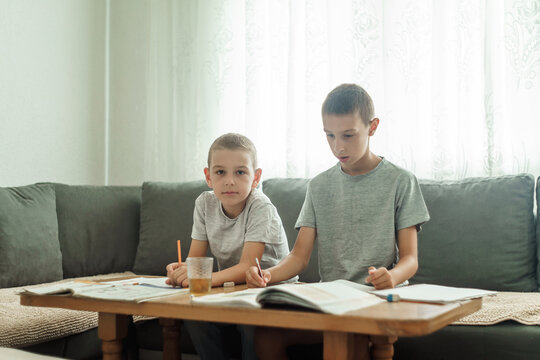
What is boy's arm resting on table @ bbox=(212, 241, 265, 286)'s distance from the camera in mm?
1551

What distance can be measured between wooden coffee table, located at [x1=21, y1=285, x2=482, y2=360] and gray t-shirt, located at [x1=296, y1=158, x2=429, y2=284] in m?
0.50

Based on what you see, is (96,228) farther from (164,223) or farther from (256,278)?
(256,278)

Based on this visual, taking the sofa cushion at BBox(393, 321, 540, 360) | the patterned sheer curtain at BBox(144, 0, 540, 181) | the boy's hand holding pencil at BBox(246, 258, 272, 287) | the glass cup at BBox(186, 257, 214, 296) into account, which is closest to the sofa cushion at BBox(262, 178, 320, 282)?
the patterned sheer curtain at BBox(144, 0, 540, 181)

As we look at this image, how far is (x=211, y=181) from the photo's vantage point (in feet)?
6.18

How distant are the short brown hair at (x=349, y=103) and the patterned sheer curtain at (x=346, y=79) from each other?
984 millimetres

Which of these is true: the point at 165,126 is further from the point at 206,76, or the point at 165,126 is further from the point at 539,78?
the point at 539,78

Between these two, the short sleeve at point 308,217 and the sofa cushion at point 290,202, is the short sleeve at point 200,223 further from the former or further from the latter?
the sofa cushion at point 290,202

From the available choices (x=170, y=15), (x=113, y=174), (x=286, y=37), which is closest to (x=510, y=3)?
(x=286, y=37)

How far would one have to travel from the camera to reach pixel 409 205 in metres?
1.68

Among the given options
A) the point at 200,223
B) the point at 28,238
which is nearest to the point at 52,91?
the point at 28,238

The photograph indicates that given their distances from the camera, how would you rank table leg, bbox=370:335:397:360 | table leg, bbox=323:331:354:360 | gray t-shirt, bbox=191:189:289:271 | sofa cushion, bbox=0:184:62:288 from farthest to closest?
1. sofa cushion, bbox=0:184:62:288
2. gray t-shirt, bbox=191:189:289:271
3. table leg, bbox=370:335:397:360
4. table leg, bbox=323:331:354:360

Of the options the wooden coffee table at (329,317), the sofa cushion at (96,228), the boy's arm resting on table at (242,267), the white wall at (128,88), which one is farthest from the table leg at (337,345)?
the white wall at (128,88)

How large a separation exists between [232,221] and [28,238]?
3.40 ft

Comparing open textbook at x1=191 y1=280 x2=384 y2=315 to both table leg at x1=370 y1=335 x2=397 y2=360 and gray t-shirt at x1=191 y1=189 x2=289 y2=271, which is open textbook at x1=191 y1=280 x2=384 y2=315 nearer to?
table leg at x1=370 y1=335 x2=397 y2=360
